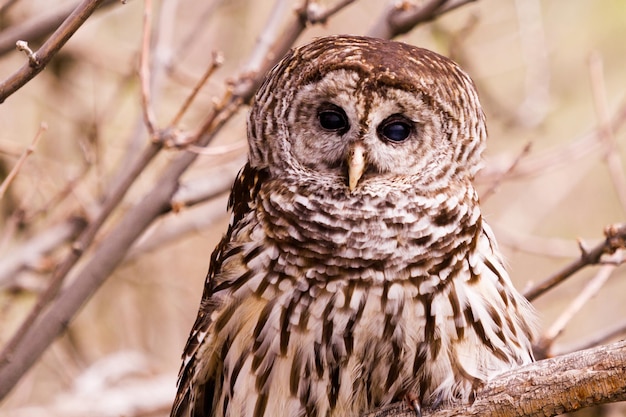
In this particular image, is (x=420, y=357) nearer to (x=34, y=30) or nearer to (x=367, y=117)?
(x=367, y=117)

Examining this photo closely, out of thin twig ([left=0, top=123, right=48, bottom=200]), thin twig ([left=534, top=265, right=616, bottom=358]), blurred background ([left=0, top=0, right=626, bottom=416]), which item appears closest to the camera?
thin twig ([left=0, top=123, right=48, bottom=200])

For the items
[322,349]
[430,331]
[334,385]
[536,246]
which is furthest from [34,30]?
[536,246]

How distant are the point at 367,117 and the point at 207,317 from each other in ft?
2.98

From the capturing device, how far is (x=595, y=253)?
3107 mm

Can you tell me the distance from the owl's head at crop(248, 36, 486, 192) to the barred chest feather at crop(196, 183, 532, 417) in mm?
84

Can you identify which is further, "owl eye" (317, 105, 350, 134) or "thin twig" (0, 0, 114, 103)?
"owl eye" (317, 105, 350, 134)

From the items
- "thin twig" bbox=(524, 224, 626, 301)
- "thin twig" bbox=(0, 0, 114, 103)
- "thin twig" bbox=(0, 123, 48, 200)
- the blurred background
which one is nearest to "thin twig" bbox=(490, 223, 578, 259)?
the blurred background

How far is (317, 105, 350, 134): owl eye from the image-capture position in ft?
9.76

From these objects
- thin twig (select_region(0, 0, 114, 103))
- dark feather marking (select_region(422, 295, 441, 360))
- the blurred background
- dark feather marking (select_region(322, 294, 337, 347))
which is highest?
the blurred background

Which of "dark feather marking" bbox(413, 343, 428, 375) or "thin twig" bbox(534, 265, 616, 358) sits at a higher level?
"thin twig" bbox(534, 265, 616, 358)

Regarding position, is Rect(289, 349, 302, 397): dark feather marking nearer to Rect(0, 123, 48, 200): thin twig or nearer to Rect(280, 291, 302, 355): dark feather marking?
Rect(280, 291, 302, 355): dark feather marking

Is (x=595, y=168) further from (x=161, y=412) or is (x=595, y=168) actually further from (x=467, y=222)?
(x=467, y=222)

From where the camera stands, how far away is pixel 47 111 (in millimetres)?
5453

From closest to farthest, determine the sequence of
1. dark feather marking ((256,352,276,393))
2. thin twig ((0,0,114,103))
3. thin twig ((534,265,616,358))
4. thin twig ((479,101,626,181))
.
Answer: thin twig ((0,0,114,103)) → dark feather marking ((256,352,276,393)) → thin twig ((534,265,616,358)) → thin twig ((479,101,626,181))
